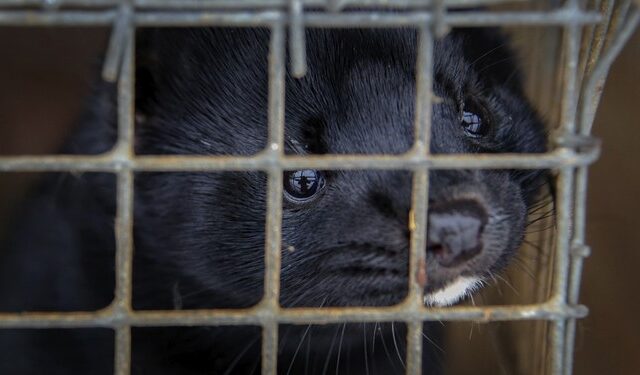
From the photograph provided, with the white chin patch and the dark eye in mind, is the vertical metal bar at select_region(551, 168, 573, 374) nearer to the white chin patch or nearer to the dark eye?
the white chin patch

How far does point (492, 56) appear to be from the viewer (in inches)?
66.5

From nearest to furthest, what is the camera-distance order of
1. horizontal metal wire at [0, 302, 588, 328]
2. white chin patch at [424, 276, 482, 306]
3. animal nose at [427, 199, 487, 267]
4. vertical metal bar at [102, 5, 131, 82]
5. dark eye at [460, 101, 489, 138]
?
vertical metal bar at [102, 5, 131, 82] → horizontal metal wire at [0, 302, 588, 328] → animal nose at [427, 199, 487, 267] → white chin patch at [424, 276, 482, 306] → dark eye at [460, 101, 489, 138]

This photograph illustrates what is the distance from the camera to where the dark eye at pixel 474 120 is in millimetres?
1470

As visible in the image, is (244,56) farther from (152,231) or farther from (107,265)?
(107,265)

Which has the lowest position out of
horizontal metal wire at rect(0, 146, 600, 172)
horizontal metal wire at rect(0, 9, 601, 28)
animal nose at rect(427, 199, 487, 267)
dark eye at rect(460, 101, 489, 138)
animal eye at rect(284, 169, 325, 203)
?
animal nose at rect(427, 199, 487, 267)

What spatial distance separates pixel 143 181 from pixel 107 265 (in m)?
0.23

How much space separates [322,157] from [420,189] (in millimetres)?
139

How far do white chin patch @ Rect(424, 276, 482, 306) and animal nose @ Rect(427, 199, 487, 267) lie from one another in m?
0.08

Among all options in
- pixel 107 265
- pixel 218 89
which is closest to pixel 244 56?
pixel 218 89

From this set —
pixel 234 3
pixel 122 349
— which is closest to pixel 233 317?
pixel 122 349

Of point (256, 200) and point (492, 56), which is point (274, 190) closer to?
point (256, 200)

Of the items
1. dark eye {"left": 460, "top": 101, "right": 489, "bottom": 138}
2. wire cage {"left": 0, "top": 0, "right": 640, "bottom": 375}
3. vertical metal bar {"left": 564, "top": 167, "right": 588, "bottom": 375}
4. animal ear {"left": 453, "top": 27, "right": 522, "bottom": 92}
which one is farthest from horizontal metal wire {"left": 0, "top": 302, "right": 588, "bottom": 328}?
animal ear {"left": 453, "top": 27, "right": 522, "bottom": 92}

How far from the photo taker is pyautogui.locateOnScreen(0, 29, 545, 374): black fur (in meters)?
1.28

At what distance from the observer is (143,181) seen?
157cm
